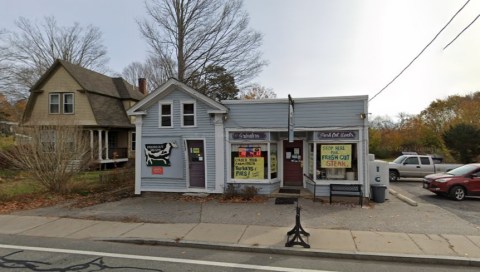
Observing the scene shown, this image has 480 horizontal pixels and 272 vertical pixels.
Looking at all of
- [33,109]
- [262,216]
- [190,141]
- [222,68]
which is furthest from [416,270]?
[33,109]

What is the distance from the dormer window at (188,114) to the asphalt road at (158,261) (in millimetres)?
7343

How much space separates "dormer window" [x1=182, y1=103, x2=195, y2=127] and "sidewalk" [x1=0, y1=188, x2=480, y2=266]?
3.64 m

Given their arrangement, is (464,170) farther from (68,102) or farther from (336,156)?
(68,102)

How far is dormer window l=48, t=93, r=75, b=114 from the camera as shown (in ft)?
82.3

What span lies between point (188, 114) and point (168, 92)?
1255 mm

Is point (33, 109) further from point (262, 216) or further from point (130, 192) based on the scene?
point (262, 216)

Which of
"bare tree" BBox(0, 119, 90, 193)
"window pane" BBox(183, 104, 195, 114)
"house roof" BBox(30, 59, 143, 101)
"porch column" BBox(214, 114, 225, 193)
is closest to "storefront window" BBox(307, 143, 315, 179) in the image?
"porch column" BBox(214, 114, 225, 193)

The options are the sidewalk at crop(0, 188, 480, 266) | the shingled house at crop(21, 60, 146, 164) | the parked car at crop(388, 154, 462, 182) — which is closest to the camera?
Answer: the sidewalk at crop(0, 188, 480, 266)

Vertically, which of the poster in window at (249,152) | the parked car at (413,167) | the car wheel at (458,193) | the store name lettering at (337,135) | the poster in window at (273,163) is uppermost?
the store name lettering at (337,135)

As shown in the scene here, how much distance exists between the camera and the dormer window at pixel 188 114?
45.8ft

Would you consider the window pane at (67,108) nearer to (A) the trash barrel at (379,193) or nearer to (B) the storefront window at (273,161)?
(B) the storefront window at (273,161)

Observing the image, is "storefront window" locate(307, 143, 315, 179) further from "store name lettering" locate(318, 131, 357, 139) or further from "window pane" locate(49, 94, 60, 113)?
"window pane" locate(49, 94, 60, 113)

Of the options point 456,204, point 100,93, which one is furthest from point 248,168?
point 100,93

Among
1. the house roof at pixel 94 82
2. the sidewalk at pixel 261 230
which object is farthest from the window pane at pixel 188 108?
the house roof at pixel 94 82
